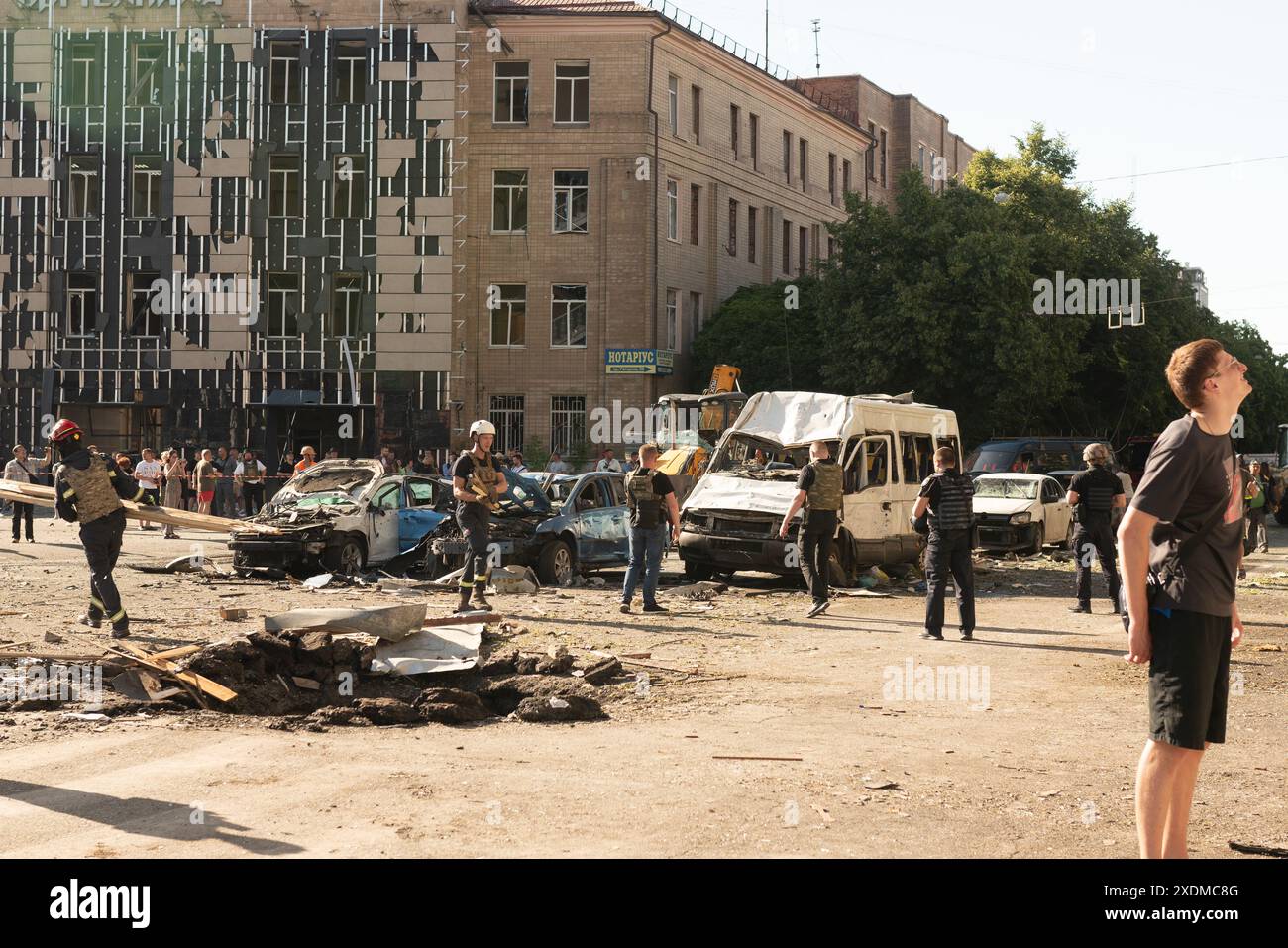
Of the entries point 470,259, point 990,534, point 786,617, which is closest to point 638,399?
point 470,259

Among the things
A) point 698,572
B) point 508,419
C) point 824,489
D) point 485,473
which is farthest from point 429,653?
point 508,419

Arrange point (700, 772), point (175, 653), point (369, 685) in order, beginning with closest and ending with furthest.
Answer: point (700, 772), point (175, 653), point (369, 685)

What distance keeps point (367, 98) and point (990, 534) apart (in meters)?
22.9

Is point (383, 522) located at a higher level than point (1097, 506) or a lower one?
lower

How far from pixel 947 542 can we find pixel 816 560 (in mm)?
2667

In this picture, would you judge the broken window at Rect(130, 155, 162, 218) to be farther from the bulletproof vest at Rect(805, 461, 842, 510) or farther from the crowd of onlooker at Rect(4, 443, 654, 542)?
the bulletproof vest at Rect(805, 461, 842, 510)

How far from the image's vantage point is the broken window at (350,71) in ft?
137

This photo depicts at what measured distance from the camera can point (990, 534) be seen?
26891mm

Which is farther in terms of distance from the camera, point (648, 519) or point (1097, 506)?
point (648, 519)

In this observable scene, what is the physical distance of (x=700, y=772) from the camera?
804 centimetres

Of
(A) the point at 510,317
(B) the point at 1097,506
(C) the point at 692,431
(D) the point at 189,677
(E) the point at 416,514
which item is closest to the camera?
(D) the point at 189,677

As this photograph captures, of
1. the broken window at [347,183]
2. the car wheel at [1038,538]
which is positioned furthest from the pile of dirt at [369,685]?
the broken window at [347,183]

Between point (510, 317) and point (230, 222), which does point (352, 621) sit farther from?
point (510, 317)

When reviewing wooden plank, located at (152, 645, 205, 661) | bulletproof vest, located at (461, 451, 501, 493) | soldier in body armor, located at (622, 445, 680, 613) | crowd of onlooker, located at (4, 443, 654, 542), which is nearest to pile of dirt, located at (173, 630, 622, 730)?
wooden plank, located at (152, 645, 205, 661)
